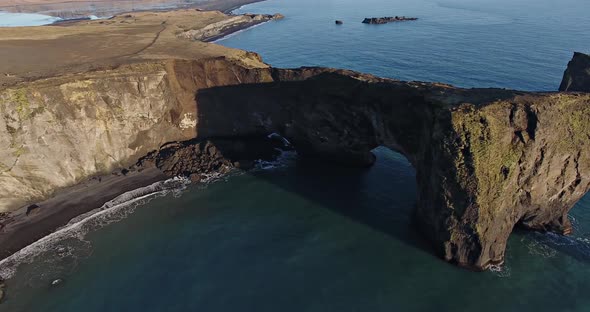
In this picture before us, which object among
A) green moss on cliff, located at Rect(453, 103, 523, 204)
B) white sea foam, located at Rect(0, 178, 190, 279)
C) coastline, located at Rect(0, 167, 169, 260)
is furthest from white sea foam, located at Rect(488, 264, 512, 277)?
coastline, located at Rect(0, 167, 169, 260)

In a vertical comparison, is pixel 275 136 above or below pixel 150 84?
below

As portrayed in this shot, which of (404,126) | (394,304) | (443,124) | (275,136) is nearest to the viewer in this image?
(394,304)

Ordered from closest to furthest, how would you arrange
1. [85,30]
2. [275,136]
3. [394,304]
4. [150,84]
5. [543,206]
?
[394,304]
[543,206]
[150,84]
[275,136]
[85,30]

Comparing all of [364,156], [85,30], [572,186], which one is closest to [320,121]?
[364,156]

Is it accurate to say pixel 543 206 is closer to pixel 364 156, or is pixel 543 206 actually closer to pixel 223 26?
pixel 364 156

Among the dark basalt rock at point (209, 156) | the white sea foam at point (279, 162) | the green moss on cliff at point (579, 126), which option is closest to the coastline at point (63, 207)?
the dark basalt rock at point (209, 156)

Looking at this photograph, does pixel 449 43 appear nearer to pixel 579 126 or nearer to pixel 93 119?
pixel 579 126

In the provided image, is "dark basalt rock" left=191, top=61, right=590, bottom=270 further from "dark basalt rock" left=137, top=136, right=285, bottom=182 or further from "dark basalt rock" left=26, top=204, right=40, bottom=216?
"dark basalt rock" left=26, top=204, right=40, bottom=216

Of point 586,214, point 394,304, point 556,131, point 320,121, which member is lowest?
point 394,304
